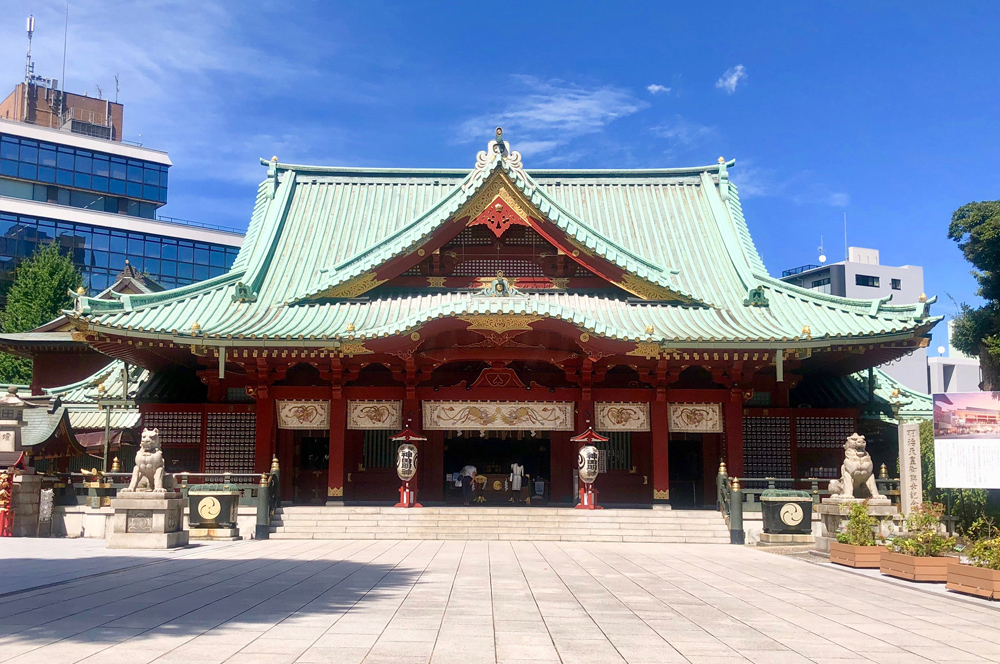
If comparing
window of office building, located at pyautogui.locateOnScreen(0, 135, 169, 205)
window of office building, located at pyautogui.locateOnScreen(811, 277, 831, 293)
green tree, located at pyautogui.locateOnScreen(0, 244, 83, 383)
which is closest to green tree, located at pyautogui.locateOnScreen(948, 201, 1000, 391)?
green tree, located at pyautogui.locateOnScreen(0, 244, 83, 383)

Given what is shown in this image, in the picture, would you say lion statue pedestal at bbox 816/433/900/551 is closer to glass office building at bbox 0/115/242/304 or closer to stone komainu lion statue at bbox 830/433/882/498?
stone komainu lion statue at bbox 830/433/882/498

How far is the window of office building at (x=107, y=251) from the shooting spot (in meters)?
60.7

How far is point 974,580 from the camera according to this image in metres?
12.7

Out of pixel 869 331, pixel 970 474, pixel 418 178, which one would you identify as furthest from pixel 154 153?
pixel 970 474

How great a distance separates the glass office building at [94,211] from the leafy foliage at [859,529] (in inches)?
2204

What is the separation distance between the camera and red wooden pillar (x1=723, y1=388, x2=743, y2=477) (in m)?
24.5

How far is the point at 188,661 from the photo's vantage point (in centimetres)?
786

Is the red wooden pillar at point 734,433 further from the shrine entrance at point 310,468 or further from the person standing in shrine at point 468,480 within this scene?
the shrine entrance at point 310,468

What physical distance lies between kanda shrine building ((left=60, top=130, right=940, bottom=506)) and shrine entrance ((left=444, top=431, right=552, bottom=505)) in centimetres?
7

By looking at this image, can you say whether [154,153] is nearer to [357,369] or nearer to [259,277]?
[259,277]

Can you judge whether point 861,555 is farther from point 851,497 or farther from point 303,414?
point 303,414

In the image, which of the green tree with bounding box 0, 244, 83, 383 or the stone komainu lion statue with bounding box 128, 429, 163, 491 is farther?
the green tree with bounding box 0, 244, 83, 383

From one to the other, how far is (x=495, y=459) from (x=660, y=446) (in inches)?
237

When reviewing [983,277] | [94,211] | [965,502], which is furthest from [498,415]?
[94,211]
